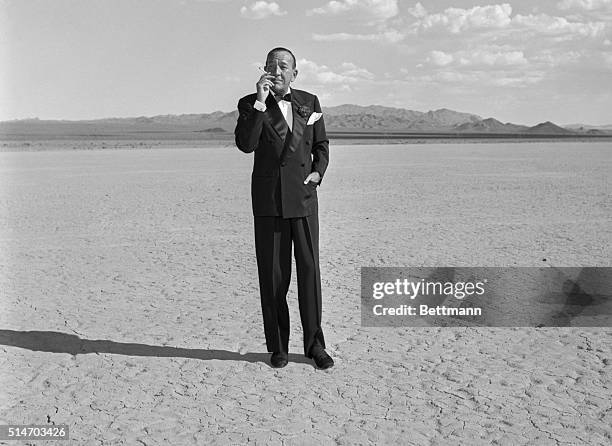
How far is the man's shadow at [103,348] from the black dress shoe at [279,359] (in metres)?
0.18

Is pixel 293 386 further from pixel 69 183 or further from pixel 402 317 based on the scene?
pixel 69 183

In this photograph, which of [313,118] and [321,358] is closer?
[313,118]

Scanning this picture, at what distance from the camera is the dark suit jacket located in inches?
180

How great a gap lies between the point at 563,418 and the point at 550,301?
2934mm

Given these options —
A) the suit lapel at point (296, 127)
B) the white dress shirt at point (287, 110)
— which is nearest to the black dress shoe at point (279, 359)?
the suit lapel at point (296, 127)

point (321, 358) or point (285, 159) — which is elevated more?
point (285, 159)

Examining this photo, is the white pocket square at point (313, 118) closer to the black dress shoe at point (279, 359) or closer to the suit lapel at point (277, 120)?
the suit lapel at point (277, 120)

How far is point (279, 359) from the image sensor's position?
201 inches

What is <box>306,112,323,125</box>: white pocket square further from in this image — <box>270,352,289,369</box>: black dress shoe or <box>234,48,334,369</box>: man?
<box>270,352,289,369</box>: black dress shoe

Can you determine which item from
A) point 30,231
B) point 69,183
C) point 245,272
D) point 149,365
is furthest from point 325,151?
point 69,183

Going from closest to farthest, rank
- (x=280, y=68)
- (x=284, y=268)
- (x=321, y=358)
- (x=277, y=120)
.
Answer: (x=280, y=68) < (x=277, y=120) < (x=284, y=268) < (x=321, y=358)

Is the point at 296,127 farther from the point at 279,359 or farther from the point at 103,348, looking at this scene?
the point at 103,348

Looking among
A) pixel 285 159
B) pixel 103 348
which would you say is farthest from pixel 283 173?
pixel 103 348

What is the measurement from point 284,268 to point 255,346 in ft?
3.73
